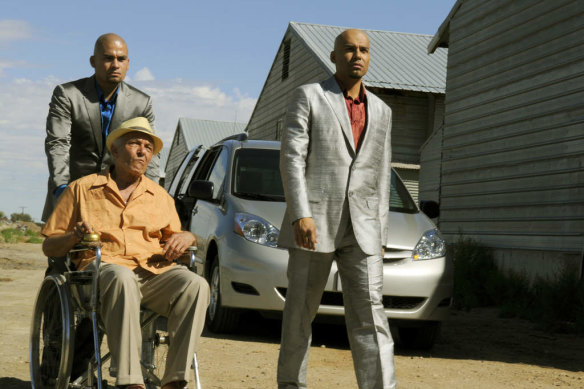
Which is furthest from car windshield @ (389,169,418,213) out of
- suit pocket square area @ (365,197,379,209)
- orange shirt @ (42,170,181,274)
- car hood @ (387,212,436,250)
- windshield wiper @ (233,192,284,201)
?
orange shirt @ (42,170,181,274)

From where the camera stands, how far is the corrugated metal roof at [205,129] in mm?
58656

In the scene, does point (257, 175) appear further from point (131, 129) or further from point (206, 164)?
point (131, 129)

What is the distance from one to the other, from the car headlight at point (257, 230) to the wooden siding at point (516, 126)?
534 centimetres

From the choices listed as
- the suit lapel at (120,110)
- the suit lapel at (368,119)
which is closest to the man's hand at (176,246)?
the suit lapel at (120,110)

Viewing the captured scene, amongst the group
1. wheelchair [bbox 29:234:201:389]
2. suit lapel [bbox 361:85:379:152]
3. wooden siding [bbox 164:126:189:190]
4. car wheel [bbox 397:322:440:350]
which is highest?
wooden siding [bbox 164:126:189:190]

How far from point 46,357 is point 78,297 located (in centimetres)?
71

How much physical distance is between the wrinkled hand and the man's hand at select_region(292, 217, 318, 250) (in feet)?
3.46

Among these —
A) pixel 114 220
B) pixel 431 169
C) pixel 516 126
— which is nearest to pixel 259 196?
pixel 114 220

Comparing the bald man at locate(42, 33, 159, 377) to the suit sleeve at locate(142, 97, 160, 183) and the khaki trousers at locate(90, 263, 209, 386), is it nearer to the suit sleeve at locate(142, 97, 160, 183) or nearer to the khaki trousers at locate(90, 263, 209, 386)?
the suit sleeve at locate(142, 97, 160, 183)

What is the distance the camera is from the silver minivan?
304 inches

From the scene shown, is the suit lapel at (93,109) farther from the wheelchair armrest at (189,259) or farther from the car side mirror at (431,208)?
the car side mirror at (431,208)

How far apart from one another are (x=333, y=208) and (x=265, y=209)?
11.2 ft

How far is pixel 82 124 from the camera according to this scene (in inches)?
212

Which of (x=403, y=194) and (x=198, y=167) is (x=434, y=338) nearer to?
(x=403, y=194)
